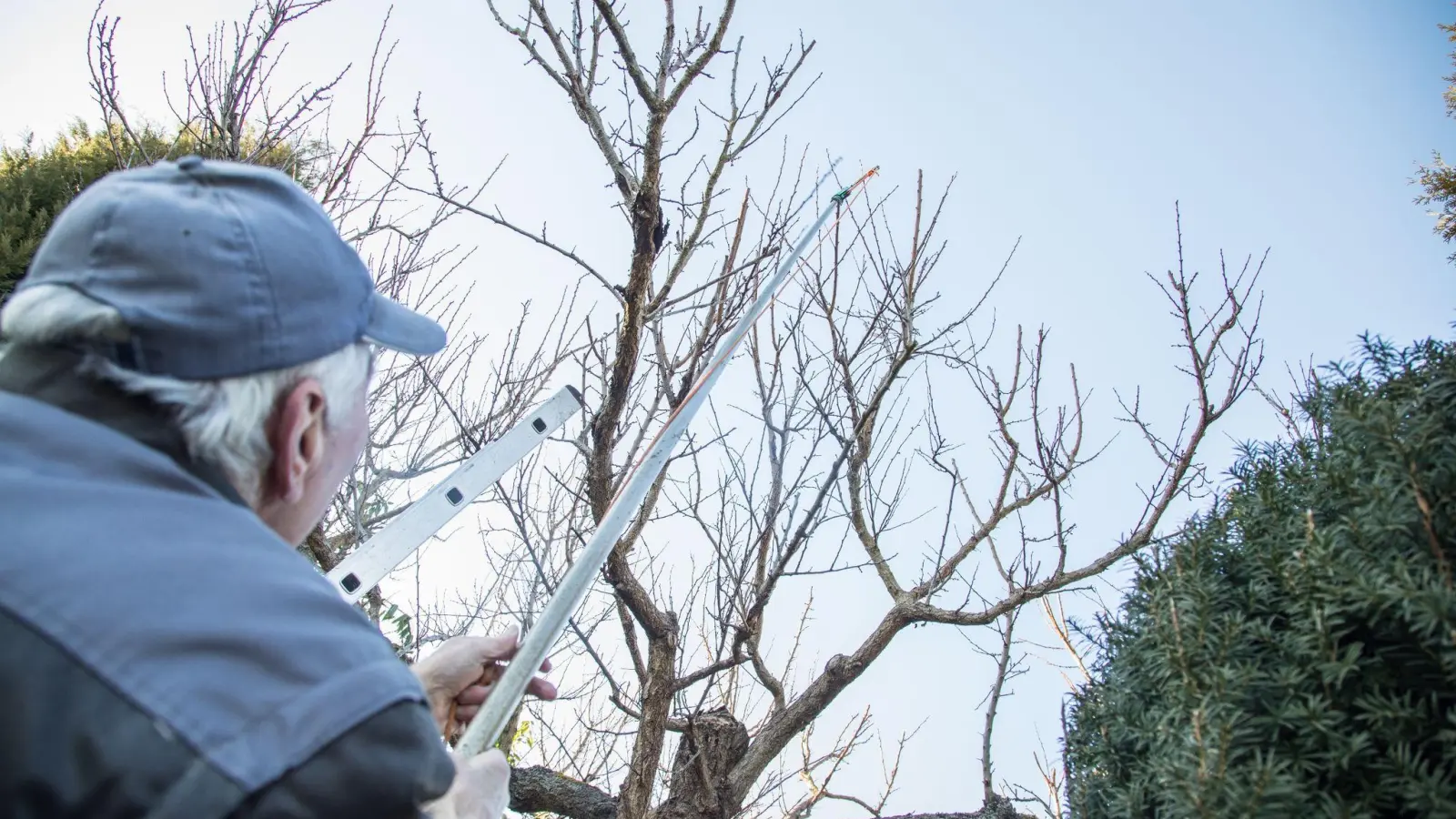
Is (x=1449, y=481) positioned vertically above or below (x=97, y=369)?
above

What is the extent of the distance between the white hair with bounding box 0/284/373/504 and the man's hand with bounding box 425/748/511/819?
16.7 inches

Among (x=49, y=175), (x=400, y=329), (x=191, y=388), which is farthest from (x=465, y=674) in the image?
(x=49, y=175)

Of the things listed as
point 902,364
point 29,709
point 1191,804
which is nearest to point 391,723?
point 29,709

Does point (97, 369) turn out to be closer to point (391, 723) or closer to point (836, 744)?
point (391, 723)

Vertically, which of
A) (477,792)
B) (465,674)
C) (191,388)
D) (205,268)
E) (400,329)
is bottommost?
(477,792)

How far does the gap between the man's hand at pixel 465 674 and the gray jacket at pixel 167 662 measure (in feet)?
1.85

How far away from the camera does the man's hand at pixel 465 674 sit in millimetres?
1581

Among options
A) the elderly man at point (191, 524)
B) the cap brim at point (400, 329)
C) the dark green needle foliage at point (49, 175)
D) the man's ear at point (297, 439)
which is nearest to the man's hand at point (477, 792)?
the elderly man at point (191, 524)

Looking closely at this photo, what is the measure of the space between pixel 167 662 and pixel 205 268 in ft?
1.50

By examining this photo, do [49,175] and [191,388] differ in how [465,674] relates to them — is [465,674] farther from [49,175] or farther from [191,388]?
[49,175]

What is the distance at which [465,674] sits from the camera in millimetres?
1595

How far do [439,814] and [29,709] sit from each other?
1.59ft

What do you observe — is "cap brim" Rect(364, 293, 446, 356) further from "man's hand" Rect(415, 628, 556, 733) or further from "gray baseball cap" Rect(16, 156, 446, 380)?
"man's hand" Rect(415, 628, 556, 733)

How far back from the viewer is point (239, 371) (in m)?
1.13
